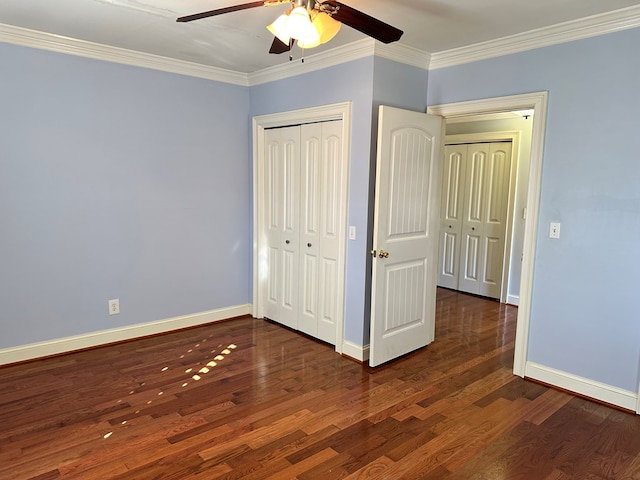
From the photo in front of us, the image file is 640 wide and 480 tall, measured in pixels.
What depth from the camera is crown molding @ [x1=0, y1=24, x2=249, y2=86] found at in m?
3.09

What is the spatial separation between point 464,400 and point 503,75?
233cm

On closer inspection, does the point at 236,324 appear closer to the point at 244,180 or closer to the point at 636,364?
the point at 244,180

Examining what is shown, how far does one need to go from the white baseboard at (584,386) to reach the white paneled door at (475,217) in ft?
7.70

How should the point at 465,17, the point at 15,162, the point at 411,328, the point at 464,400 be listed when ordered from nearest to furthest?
the point at 465,17
the point at 464,400
the point at 15,162
the point at 411,328

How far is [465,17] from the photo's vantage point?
269cm

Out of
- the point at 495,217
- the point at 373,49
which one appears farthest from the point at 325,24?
the point at 495,217

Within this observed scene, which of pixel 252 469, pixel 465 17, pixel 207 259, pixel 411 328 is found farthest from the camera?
pixel 207 259

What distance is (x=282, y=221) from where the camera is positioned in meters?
4.22

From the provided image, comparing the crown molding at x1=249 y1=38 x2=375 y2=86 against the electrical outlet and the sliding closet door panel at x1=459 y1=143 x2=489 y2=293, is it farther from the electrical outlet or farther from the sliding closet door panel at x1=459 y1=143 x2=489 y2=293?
the sliding closet door panel at x1=459 y1=143 x2=489 y2=293

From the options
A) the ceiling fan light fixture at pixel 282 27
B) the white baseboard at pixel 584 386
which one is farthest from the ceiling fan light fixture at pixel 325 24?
the white baseboard at pixel 584 386

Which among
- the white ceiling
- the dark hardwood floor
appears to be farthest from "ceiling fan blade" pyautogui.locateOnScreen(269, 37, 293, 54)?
the dark hardwood floor

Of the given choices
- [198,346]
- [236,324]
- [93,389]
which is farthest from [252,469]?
[236,324]

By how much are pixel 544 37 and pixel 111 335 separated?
4052 millimetres

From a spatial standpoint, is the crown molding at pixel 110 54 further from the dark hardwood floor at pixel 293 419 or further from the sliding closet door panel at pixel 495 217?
the sliding closet door panel at pixel 495 217
